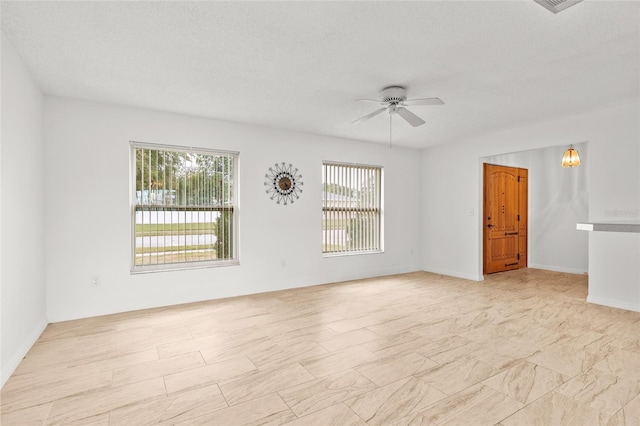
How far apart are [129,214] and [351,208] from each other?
354cm

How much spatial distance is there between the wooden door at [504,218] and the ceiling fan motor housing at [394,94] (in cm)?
347

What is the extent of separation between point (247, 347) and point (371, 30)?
2.76 metres

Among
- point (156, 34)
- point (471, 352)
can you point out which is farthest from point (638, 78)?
point (156, 34)

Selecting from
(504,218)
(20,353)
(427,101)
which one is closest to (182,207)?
(20,353)

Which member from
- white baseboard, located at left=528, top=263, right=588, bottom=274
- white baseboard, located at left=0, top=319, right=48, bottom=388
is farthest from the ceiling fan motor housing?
white baseboard, located at left=528, top=263, right=588, bottom=274

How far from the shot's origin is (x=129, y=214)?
4168 millimetres

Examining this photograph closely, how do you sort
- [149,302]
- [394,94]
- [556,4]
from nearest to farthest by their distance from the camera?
Result: 1. [556,4]
2. [394,94]
3. [149,302]

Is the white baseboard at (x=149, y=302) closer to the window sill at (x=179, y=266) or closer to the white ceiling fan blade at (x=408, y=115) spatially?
the window sill at (x=179, y=266)

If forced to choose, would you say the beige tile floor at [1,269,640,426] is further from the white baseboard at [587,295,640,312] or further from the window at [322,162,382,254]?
the window at [322,162,382,254]

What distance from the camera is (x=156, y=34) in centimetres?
251

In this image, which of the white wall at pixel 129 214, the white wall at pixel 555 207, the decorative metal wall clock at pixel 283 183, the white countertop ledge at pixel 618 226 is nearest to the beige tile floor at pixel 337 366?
the white wall at pixel 129 214

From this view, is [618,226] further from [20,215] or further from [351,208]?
[351,208]

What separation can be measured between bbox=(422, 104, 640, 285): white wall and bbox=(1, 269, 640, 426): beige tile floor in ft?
5.03

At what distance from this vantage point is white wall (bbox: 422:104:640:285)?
13.7ft
